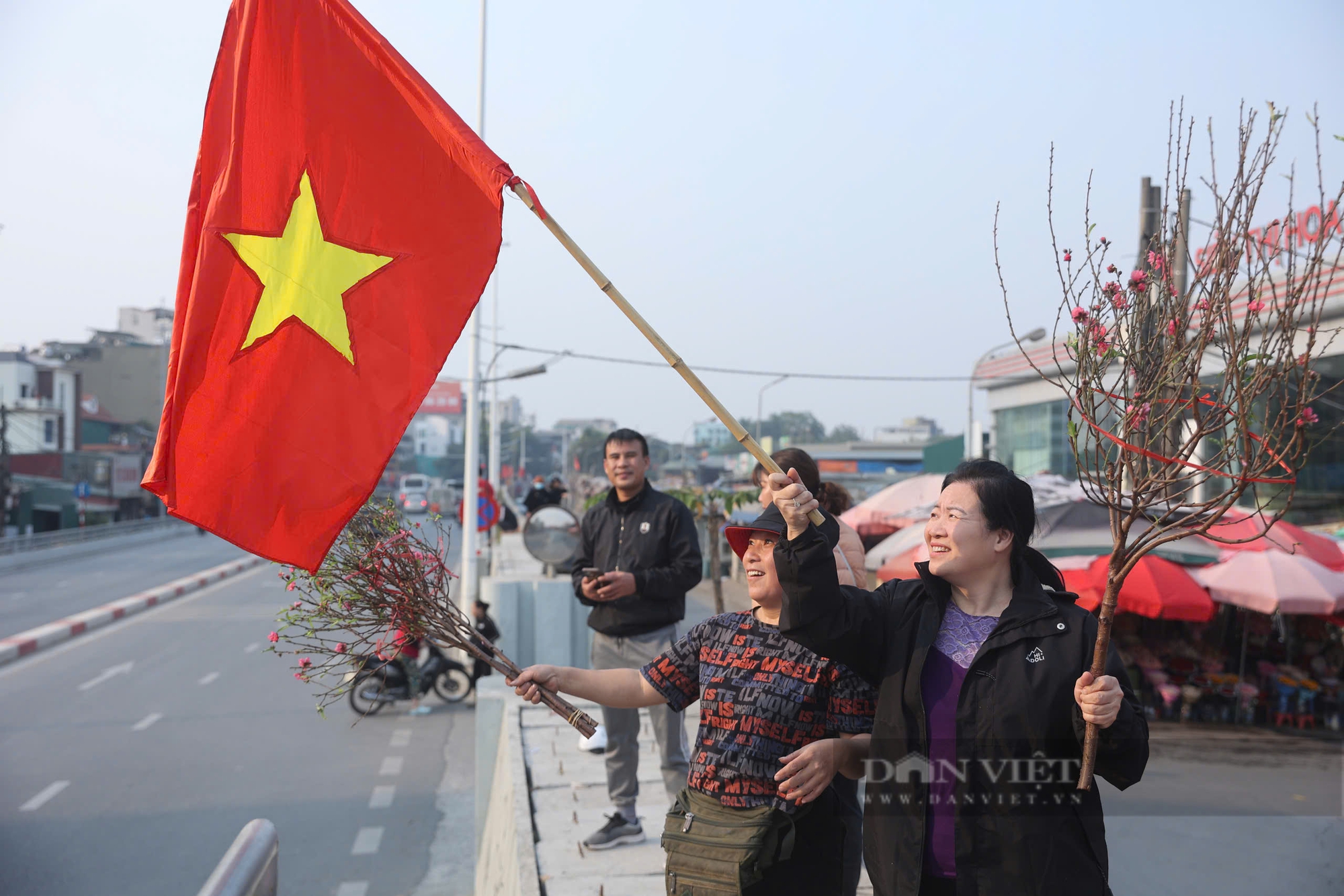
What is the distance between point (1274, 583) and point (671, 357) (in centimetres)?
900

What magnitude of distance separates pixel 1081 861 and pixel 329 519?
2129 mm

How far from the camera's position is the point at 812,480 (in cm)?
411

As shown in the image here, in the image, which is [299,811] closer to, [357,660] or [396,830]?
[396,830]

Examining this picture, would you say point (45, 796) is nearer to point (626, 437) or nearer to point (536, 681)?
point (626, 437)

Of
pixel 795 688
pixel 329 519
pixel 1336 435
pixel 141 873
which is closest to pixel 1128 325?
pixel 795 688

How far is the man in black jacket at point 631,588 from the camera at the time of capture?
488cm

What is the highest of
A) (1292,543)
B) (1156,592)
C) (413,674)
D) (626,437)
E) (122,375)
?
(122,375)

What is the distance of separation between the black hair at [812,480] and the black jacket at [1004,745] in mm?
965

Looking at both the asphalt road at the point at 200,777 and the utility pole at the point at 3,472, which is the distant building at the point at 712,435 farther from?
the asphalt road at the point at 200,777

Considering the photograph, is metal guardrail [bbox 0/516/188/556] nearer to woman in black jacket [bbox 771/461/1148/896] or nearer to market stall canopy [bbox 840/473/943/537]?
market stall canopy [bbox 840/473/943/537]

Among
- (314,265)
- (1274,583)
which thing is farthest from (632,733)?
(1274,583)

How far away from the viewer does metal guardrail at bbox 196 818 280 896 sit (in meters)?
2.68

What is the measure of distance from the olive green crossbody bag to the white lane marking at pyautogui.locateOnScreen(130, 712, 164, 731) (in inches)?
366

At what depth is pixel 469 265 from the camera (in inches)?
129
